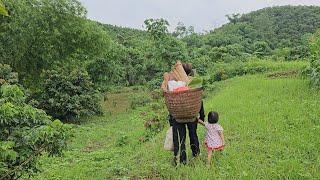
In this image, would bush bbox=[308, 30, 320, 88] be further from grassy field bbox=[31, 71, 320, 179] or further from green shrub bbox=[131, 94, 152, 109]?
green shrub bbox=[131, 94, 152, 109]

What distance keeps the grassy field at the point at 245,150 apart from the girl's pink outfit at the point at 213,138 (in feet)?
0.74

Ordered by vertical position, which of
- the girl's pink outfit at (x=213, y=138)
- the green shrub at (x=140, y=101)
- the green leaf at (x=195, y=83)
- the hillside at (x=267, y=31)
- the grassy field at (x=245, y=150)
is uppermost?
the hillside at (x=267, y=31)

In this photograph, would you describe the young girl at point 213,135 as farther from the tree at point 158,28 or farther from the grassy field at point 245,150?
the tree at point 158,28

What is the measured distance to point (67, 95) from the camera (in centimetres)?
2127


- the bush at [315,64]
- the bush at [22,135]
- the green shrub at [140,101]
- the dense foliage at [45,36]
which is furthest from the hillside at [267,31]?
the bush at [22,135]

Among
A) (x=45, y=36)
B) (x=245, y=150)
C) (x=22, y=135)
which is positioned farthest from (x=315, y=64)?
(x=45, y=36)

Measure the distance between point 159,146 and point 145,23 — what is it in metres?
15.1

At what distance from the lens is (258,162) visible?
291 inches

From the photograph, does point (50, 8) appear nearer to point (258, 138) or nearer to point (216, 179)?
point (258, 138)

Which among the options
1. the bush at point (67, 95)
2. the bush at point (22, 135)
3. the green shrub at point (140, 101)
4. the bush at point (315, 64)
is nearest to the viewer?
the bush at point (22, 135)

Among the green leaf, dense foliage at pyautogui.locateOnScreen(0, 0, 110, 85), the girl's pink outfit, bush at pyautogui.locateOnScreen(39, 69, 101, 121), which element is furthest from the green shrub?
the green leaf

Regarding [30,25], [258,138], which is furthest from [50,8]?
[258,138]

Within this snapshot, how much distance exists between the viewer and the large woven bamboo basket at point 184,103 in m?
7.28

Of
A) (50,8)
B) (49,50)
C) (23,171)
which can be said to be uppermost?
(50,8)
